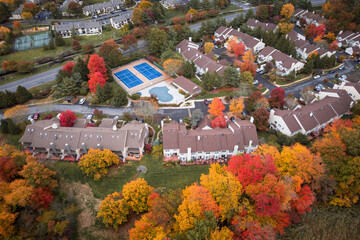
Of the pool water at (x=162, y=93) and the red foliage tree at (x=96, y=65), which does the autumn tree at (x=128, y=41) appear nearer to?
the red foliage tree at (x=96, y=65)

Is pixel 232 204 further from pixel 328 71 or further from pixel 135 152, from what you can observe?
pixel 328 71

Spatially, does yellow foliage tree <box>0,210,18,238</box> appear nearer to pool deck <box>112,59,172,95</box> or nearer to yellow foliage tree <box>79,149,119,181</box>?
yellow foliage tree <box>79,149,119,181</box>

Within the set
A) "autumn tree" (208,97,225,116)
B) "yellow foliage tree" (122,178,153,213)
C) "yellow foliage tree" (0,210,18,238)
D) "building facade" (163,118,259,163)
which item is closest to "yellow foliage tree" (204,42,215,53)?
"autumn tree" (208,97,225,116)

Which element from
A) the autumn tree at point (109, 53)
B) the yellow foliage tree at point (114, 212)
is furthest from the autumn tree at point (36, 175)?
the autumn tree at point (109, 53)

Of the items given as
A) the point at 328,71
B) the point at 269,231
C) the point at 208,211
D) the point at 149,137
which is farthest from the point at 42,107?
the point at 328,71

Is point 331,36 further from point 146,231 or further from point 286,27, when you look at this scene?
point 146,231

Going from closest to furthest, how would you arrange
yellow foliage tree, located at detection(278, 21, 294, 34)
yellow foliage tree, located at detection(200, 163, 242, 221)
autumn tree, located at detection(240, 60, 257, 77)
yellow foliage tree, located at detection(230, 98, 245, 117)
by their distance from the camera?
yellow foliage tree, located at detection(200, 163, 242, 221) < yellow foliage tree, located at detection(230, 98, 245, 117) < autumn tree, located at detection(240, 60, 257, 77) < yellow foliage tree, located at detection(278, 21, 294, 34)
